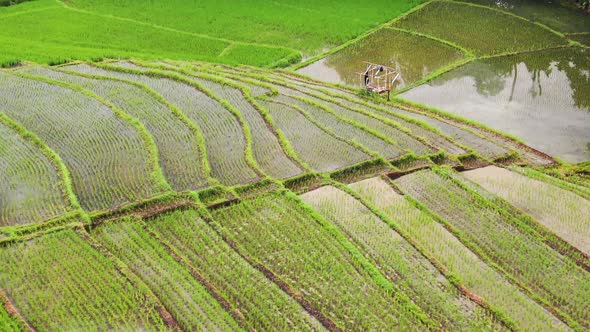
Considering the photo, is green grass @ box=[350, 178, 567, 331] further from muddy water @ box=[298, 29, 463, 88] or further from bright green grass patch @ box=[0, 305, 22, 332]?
muddy water @ box=[298, 29, 463, 88]

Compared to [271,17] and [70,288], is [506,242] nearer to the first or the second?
[70,288]

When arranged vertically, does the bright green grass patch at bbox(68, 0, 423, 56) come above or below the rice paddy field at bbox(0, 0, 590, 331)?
above

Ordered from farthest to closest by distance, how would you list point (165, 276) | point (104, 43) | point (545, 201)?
point (104, 43) < point (545, 201) < point (165, 276)

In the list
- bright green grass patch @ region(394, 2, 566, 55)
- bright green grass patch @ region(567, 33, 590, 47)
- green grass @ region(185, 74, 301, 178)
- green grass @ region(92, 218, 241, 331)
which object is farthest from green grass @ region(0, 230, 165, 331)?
bright green grass patch @ region(567, 33, 590, 47)

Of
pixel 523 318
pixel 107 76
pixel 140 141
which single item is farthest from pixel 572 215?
pixel 107 76

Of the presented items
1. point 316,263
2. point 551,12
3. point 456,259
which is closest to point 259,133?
point 316,263

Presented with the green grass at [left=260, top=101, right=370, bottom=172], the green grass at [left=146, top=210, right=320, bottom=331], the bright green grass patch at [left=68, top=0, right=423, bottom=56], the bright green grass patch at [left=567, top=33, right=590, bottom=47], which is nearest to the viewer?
the green grass at [left=146, top=210, right=320, bottom=331]

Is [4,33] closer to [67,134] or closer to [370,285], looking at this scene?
[67,134]
